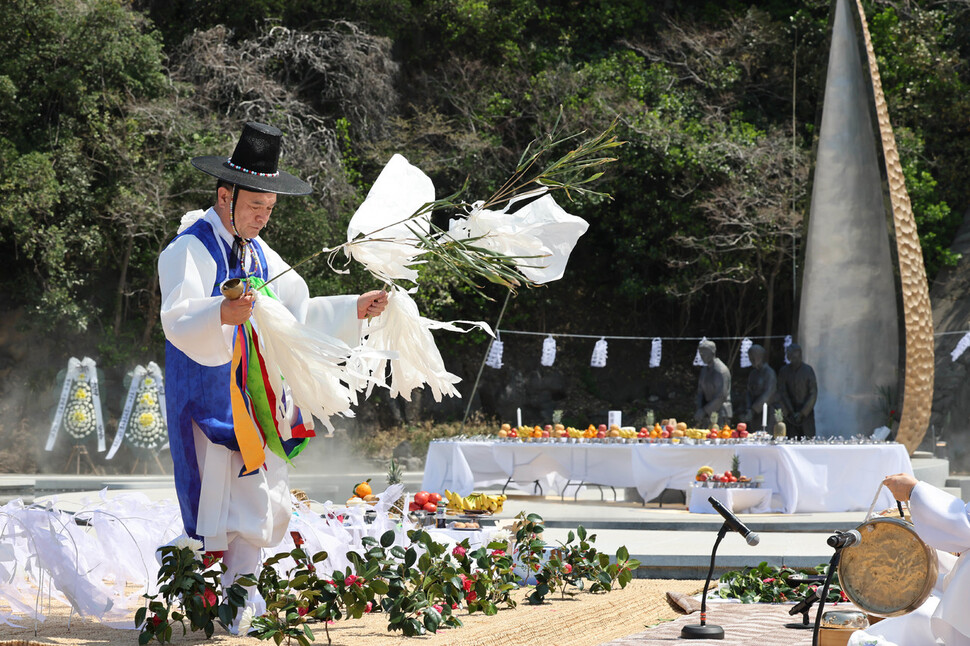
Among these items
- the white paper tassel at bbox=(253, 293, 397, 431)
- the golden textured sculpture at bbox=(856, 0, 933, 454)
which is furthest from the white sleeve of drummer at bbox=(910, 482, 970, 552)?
the golden textured sculpture at bbox=(856, 0, 933, 454)

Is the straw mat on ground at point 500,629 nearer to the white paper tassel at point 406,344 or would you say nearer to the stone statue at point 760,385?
the white paper tassel at point 406,344

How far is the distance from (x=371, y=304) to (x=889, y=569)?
2.23 meters

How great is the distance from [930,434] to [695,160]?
651 centimetres

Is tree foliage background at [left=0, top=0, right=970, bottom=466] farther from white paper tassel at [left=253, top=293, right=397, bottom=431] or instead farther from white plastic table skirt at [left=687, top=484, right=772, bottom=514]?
white paper tassel at [left=253, top=293, right=397, bottom=431]

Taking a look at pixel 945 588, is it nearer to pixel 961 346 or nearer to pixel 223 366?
pixel 223 366

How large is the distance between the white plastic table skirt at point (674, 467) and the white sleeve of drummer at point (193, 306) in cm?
692

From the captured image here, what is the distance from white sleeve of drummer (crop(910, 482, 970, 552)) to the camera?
3143 millimetres

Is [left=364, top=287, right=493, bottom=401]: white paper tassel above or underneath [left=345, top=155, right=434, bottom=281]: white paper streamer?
underneath

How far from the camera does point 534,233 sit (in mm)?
4336

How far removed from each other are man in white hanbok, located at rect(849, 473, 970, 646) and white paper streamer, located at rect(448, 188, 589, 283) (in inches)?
64.3

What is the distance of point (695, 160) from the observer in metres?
19.8

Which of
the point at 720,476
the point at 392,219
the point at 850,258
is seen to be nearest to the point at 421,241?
the point at 392,219

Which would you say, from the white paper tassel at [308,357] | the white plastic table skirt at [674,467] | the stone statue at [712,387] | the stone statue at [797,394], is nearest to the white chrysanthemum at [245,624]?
the white paper tassel at [308,357]

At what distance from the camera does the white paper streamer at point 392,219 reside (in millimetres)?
4176
